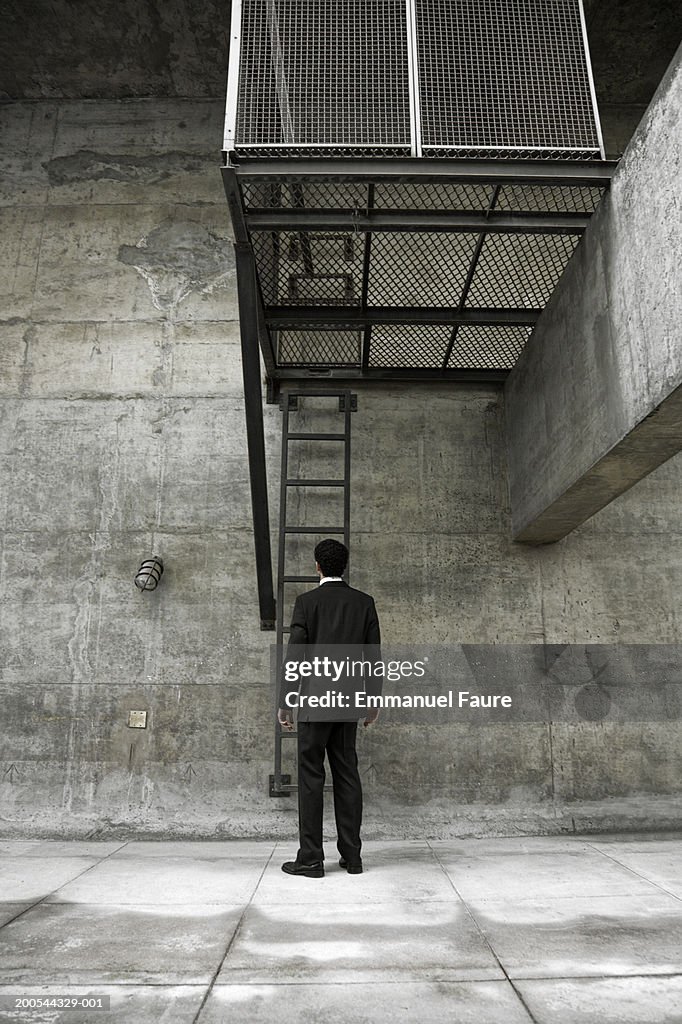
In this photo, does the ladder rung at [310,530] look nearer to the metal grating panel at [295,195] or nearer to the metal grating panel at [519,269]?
the metal grating panel at [519,269]

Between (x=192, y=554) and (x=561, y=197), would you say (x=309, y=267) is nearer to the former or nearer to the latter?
(x=561, y=197)

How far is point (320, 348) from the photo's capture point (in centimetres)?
545

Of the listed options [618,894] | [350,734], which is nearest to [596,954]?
[618,894]

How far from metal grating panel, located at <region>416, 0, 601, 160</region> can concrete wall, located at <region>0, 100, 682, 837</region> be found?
2.20 m

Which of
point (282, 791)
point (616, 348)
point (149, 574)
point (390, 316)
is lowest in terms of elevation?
point (282, 791)

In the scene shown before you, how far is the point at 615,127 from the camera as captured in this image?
6.08 metres

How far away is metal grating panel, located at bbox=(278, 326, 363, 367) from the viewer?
533 centimetres

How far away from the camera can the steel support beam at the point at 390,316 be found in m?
4.89

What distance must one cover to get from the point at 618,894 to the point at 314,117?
3.94 meters

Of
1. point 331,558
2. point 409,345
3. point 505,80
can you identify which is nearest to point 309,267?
point 409,345

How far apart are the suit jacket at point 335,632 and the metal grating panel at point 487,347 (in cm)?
229

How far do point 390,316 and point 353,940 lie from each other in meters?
3.74

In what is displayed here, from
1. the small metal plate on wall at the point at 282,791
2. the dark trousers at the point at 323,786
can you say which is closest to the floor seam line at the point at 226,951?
the dark trousers at the point at 323,786

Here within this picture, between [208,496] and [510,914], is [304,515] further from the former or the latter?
[510,914]
